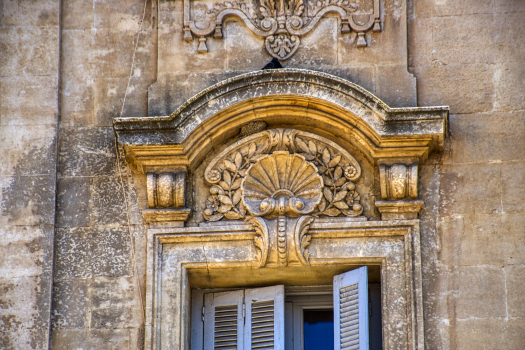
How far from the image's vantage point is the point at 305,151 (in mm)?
10812

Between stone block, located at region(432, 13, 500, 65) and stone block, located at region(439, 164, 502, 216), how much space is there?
113cm

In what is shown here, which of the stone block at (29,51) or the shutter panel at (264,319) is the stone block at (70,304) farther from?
the stone block at (29,51)

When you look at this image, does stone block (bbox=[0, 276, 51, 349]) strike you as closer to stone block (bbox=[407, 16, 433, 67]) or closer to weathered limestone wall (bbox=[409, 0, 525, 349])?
weathered limestone wall (bbox=[409, 0, 525, 349])

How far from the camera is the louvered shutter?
10.1 m

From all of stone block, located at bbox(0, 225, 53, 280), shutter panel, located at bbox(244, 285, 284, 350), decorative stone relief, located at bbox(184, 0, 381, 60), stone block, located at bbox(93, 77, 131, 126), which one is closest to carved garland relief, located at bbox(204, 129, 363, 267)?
shutter panel, located at bbox(244, 285, 284, 350)

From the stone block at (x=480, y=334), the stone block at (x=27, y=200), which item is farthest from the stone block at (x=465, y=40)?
the stone block at (x=27, y=200)

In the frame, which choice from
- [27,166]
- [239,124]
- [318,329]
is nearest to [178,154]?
[239,124]

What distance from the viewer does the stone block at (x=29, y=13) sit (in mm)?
11312

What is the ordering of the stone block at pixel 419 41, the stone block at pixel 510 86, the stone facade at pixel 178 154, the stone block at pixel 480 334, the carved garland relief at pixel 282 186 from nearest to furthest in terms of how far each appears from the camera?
the stone block at pixel 480 334 → the stone facade at pixel 178 154 → the carved garland relief at pixel 282 186 → the stone block at pixel 510 86 → the stone block at pixel 419 41

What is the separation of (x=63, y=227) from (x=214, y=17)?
2.66m

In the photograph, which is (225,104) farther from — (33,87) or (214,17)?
(33,87)

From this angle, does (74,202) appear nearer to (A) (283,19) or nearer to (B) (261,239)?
(B) (261,239)

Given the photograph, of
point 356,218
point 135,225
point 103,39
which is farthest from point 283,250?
point 103,39

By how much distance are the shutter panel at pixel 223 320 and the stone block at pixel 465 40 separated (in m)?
3.14
